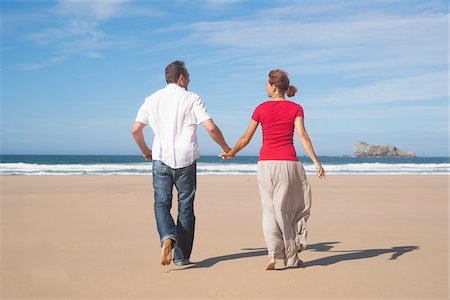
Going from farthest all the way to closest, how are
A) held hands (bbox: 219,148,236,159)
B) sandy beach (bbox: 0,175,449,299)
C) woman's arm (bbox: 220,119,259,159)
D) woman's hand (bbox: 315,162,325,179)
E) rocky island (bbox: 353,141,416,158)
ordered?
rocky island (bbox: 353,141,416,158) < held hands (bbox: 219,148,236,159) < woman's arm (bbox: 220,119,259,159) < woman's hand (bbox: 315,162,325,179) < sandy beach (bbox: 0,175,449,299)

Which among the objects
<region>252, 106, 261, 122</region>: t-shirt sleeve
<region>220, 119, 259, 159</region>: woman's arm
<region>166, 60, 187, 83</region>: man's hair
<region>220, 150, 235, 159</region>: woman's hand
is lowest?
<region>220, 150, 235, 159</region>: woman's hand

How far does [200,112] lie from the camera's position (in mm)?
4609

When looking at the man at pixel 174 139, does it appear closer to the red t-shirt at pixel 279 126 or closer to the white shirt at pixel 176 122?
the white shirt at pixel 176 122

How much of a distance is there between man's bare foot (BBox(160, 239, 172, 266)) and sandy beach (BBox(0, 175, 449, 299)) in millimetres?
135

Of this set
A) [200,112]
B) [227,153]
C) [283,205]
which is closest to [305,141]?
[283,205]

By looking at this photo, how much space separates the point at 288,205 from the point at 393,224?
3620 mm

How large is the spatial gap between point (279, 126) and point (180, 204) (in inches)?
47.7

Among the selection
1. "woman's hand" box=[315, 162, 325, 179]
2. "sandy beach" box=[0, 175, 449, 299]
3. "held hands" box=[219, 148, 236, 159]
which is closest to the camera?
"sandy beach" box=[0, 175, 449, 299]

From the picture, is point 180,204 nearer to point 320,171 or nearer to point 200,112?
point 200,112

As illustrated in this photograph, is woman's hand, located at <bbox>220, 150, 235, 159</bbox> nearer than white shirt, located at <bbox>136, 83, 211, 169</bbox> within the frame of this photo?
No

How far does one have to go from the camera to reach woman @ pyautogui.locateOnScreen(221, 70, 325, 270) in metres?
4.59

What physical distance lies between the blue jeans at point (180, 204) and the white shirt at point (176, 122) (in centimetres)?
9

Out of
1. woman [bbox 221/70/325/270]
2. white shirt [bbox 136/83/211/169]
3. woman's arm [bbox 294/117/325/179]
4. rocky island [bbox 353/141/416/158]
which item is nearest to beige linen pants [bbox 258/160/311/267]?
woman [bbox 221/70/325/270]

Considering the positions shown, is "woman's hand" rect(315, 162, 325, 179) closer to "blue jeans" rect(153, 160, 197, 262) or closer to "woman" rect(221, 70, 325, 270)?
"woman" rect(221, 70, 325, 270)
